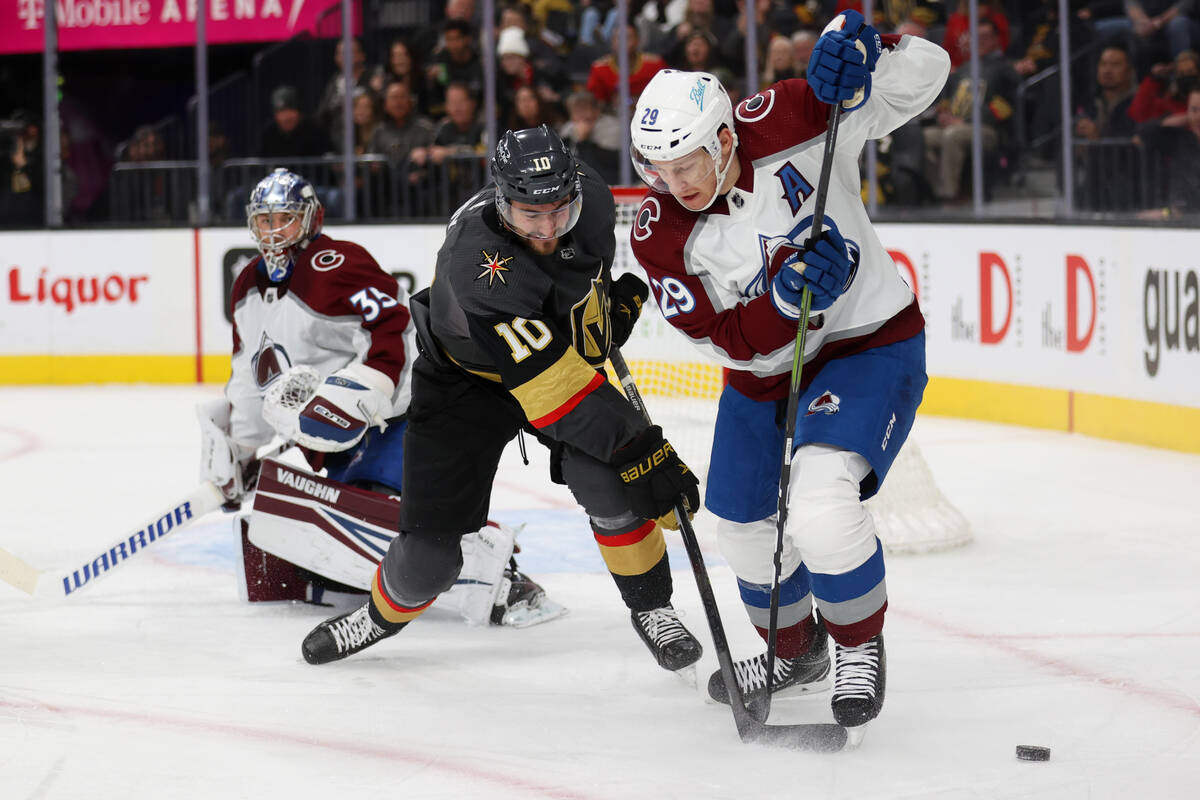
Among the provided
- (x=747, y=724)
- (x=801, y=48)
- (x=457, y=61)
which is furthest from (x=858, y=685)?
(x=457, y=61)

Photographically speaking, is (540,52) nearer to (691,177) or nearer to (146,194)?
(146,194)

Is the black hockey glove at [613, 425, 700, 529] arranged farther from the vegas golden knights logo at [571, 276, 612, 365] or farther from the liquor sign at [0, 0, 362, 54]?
the liquor sign at [0, 0, 362, 54]

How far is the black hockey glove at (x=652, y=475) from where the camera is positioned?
279cm

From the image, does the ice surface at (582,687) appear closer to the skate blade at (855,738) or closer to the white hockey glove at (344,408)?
the skate blade at (855,738)

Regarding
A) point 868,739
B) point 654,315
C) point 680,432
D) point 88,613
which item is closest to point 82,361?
point 654,315

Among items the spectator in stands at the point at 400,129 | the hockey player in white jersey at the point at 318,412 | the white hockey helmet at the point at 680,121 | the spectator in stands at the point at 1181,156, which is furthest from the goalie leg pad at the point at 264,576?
the spectator in stands at the point at 400,129

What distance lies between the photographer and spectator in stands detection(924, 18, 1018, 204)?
22.7 ft

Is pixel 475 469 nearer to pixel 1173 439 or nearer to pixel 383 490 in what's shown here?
pixel 383 490

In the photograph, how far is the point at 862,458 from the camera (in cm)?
264

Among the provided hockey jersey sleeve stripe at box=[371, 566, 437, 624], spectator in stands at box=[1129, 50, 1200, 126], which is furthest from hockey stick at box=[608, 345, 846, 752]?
spectator in stands at box=[1129, 50, 1200, 126]

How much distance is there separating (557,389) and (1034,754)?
96 cm

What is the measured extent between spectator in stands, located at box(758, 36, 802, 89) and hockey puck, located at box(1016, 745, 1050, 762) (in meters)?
→ 5.25

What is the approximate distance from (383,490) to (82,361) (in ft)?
15.6

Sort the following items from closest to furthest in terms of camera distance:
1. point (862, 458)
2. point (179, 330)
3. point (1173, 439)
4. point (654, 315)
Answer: point (862, 458)
point (1173, 439)
point (654, 315)
point (179, 330)
